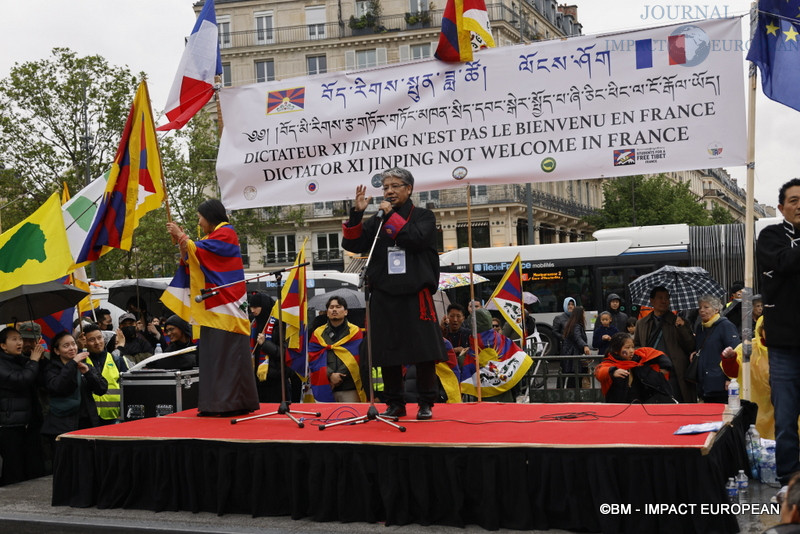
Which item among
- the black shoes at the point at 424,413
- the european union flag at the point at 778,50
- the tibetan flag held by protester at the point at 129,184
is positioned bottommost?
the black shoes at the point at 424,413

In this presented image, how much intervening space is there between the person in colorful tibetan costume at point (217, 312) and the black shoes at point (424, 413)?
62.6 inches

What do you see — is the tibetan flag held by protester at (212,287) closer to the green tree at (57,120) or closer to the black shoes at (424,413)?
the black shoes at (424,413)

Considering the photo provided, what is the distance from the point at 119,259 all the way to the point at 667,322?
27130 mm

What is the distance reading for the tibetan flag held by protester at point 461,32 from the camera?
7.75 meters

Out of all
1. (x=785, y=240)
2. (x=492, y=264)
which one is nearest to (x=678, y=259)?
(x=492, y=264)

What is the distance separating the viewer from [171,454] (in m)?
6.23

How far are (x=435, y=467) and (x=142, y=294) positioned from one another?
18.1m

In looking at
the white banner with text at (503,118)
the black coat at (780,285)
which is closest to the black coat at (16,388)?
the white banner with text at (503,118)

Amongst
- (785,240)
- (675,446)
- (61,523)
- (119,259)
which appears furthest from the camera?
(119,259)

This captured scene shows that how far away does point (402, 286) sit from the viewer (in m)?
6.51

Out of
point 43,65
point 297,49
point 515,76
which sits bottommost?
point 515,76

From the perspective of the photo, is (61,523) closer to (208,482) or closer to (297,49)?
(208,482)

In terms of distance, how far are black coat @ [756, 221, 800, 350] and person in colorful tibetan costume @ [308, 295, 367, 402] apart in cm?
470

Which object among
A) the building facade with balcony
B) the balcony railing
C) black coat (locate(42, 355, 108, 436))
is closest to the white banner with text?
black coat (locate(42, 355, 108, 436))
